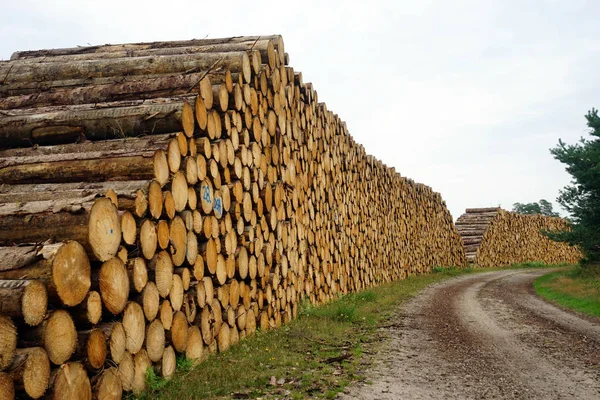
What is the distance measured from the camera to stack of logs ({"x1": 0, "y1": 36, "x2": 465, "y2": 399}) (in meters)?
3.77

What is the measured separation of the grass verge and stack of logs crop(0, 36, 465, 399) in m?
0.28

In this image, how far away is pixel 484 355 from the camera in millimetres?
6992

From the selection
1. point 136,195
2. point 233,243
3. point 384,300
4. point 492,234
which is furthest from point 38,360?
point 492,234

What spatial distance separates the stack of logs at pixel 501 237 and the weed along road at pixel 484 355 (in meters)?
22.0

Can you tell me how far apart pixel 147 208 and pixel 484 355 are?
4.98 metres

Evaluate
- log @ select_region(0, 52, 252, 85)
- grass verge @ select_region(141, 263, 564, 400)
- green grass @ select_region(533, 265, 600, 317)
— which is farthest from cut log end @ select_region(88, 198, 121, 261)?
green grass @ select_region(533, 265, 600, 317)

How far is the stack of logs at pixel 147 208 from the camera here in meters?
3.77

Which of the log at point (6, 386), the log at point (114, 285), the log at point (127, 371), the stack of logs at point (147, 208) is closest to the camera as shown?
the log at point (6, 386)

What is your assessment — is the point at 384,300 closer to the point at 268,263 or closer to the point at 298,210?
the point at 298,210

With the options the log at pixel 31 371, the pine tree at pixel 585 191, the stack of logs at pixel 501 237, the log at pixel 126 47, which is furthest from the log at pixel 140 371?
the stack of logs at pixel 501 237

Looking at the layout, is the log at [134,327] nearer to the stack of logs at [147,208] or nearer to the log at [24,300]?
the stack of logs at [147,208]

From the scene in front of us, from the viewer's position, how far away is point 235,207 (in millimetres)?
7527

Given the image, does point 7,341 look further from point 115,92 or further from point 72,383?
point 115,92

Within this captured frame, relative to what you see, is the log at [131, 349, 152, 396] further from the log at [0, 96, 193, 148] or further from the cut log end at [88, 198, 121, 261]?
the log at [0, 96, 193, 148]
